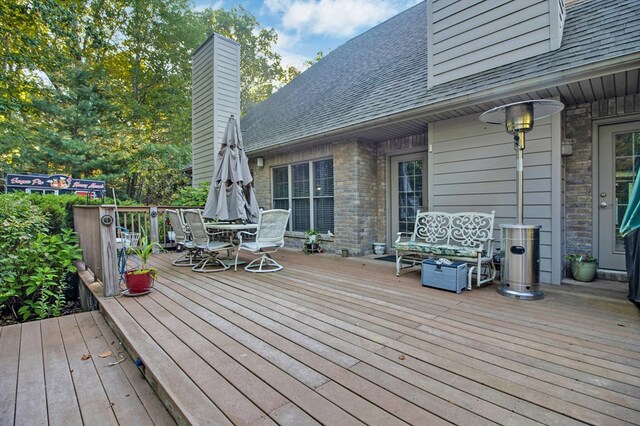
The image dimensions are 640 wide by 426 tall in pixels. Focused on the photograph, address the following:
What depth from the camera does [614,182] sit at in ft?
12.6

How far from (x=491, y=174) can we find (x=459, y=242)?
106 cm

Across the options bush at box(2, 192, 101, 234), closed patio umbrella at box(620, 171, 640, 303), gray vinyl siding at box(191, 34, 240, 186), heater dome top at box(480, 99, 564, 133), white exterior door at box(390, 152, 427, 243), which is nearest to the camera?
closed patio umbrella at box(620, 171, 640, 303)

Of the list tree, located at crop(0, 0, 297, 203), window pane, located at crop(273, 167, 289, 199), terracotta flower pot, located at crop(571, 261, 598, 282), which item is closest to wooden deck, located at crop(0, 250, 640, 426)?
terracotta flower pot, located at crop(571, 261, 598, 282)

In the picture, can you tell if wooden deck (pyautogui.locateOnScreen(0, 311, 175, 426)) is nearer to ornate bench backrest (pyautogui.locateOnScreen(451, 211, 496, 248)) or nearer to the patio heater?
the patio heater

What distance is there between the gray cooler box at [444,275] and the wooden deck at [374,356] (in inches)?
6.1

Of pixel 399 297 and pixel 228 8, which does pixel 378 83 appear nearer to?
pixel 399 297

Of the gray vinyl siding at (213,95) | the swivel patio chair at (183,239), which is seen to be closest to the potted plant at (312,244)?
the swivel patio chair at (183,239)

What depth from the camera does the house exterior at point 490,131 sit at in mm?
3604

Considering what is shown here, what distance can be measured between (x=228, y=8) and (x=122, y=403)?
927 inches

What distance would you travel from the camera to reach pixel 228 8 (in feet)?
64.7

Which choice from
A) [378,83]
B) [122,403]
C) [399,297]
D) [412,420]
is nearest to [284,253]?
[399,297]

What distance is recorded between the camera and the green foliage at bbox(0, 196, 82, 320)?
133 inches

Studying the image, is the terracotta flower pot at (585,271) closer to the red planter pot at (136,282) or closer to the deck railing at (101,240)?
the red planter pot at (136,282)

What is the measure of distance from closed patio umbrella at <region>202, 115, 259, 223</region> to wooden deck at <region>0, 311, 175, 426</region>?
2560 mm
